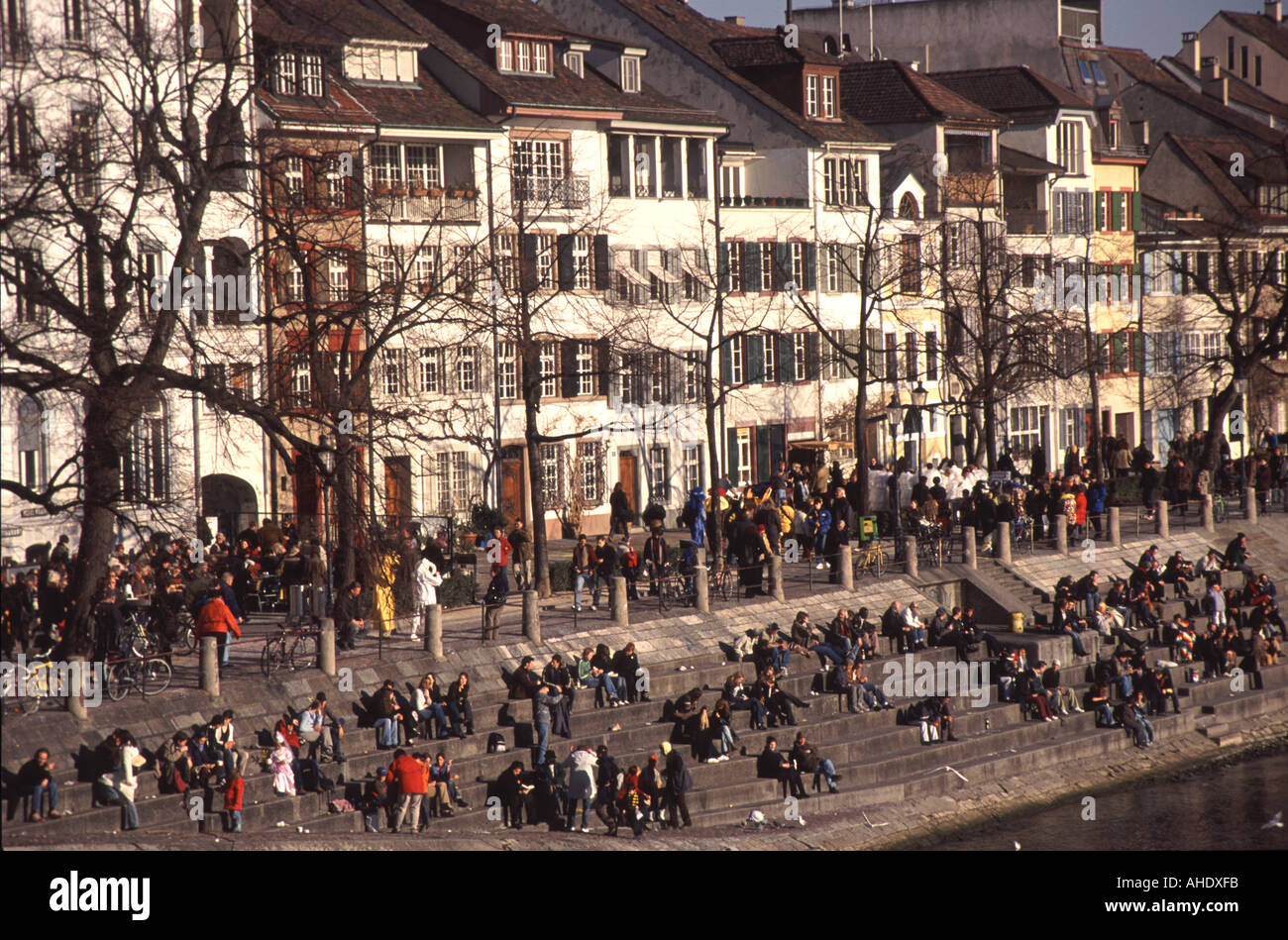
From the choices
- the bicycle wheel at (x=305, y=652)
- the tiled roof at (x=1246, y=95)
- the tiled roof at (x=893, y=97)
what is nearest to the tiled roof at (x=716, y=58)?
the tiled roof at (x=893, y=97)

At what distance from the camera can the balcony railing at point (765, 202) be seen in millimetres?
55719

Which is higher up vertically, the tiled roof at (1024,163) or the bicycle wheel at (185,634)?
the tiled roof at (1024,163)

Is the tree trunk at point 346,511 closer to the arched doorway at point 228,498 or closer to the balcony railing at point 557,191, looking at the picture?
the arched doorway at point 228,498

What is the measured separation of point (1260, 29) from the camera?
8494cm

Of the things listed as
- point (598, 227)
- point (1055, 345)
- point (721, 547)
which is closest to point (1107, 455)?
point (1055, 345)

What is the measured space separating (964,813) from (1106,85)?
46864 millimetres

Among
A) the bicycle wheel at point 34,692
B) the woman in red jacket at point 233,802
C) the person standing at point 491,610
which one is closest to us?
the woman in red jacket at point 233,802

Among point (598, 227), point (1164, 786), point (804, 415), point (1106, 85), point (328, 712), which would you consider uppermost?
point (1106, 85)

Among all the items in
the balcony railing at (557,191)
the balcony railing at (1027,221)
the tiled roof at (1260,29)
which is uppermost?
the tiled roof at (1260,29)

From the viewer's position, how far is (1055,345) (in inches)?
2421

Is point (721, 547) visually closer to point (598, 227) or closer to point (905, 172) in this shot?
point (598, 227)

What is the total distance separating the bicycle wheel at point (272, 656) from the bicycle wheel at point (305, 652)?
0.65 feet

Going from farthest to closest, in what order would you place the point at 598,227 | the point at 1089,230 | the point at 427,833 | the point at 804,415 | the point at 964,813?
1. the point at 1089,230
2. the point at 804,415
3. the point at 598,227
4. the point at 964,813
5. the point at 427,833
